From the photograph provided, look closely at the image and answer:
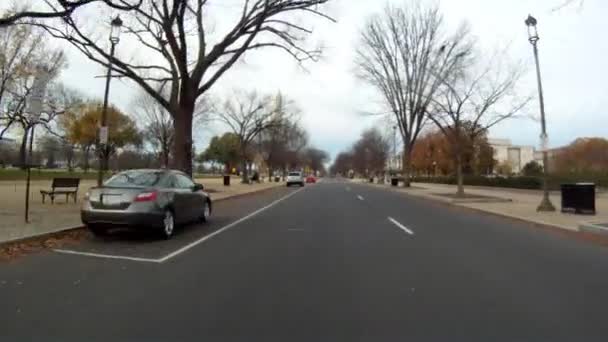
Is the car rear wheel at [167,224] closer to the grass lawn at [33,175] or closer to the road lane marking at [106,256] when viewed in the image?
the road lane marking at [106,256]

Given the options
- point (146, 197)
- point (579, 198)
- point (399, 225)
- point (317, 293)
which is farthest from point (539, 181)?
point (317, 293)

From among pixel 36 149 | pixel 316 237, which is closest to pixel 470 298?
pixel 316 237

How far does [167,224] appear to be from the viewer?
1148cm

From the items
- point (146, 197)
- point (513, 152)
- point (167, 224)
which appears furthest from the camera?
point (513, 152)

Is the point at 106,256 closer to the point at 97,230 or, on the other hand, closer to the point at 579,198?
the point at 97,230

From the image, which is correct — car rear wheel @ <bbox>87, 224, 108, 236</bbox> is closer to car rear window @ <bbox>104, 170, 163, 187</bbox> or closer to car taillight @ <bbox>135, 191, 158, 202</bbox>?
car rear window @ <bbox>104, 170, 163, 187</bbox>

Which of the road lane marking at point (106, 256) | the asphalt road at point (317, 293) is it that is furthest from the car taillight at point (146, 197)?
the road lane marking at point (106, 256)

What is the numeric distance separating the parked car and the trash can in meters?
13.4

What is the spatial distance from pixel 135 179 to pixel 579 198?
14.6m

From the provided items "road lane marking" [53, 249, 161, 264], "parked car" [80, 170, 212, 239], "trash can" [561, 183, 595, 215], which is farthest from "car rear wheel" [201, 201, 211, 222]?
"trash can" [561, 183, 595, 215]

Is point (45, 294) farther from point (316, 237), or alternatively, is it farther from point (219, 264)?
point (316, 237)

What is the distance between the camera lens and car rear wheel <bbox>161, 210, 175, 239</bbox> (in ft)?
36.9

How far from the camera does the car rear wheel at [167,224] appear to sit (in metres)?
11.3

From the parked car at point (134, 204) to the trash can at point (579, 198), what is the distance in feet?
43.8
